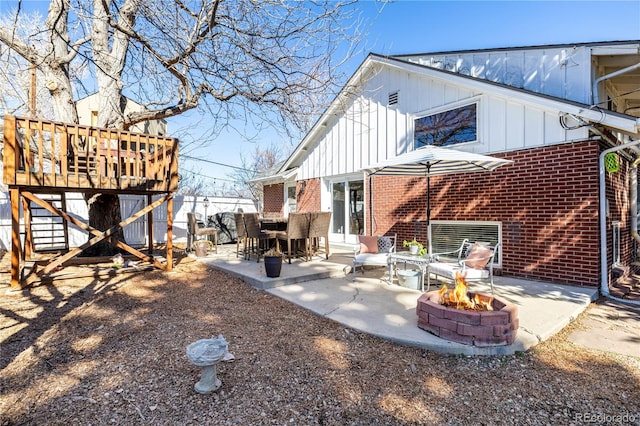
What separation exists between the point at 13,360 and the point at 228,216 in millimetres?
8687

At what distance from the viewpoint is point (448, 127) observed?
7121 millimetres

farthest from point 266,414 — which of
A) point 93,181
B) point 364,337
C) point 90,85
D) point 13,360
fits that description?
point 90,85

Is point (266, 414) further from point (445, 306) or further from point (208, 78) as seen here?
point (208, 78)

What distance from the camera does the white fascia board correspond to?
4.48 meters

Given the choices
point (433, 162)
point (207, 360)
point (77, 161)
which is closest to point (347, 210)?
point (433, 162)

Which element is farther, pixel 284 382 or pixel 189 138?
pixel 189 138

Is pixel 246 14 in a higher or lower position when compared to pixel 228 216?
higher

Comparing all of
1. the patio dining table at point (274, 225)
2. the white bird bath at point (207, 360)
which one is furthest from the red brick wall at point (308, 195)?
the white bird bath at point (207, 360)

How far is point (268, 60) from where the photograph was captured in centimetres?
521

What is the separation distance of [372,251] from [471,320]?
310 cm

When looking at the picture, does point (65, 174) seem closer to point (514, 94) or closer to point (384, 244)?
point (384, 244)

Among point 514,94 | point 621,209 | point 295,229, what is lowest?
point 295,229

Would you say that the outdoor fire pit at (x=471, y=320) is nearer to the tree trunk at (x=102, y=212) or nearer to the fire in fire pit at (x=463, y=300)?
the fire in fire pit at (x=463, y=300)

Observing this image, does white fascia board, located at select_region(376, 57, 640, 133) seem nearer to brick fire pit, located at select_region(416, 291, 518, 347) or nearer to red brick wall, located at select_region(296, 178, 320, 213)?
brick fire pit, located at select_region(416, 291, 518, 347)
